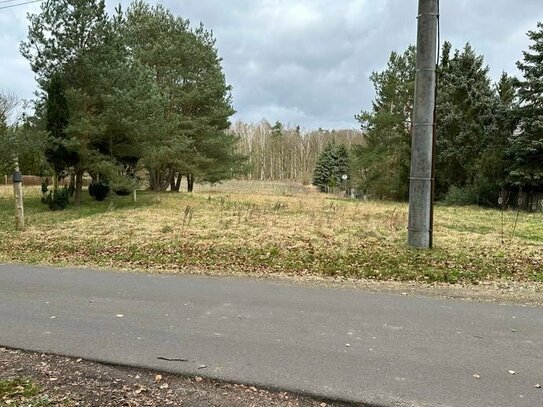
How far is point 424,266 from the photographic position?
25.8 ft

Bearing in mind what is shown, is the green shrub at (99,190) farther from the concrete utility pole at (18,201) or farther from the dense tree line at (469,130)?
the dense tree line at (469,130)

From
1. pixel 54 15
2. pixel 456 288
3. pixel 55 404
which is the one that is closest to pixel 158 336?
pixel 55 404

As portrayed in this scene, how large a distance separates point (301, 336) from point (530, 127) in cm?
2259

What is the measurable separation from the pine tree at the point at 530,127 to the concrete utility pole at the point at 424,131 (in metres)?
15.9

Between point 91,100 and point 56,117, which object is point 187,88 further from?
point 56,117

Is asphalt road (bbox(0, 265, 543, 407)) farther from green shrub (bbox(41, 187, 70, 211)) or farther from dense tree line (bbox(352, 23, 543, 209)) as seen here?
dense tree line (bbox(352, 23, 543, 209))

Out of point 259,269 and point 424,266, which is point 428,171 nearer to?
point 424,266

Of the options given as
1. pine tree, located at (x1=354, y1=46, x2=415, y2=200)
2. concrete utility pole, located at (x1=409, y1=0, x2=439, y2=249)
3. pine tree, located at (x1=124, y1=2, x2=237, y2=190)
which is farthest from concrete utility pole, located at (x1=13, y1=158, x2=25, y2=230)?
pine tree, located at (x1=354, y1=46, x2=415, y2=200)

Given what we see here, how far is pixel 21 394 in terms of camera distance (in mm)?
3186

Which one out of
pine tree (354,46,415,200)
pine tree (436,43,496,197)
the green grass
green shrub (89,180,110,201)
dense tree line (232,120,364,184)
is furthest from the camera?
dense tree line (232,120,364,184)

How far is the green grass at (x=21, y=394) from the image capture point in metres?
3.05

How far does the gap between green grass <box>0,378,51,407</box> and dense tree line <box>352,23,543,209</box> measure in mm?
23228

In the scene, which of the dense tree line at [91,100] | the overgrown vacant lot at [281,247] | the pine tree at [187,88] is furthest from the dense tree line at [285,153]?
the overgrown vacant lot at [281,247]

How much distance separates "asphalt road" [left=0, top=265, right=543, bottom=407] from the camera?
3445 millimetres
